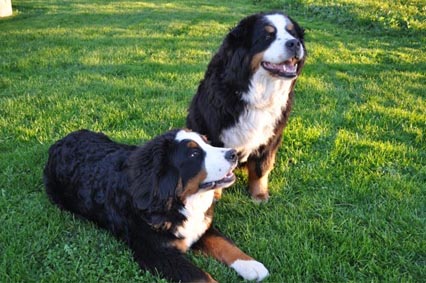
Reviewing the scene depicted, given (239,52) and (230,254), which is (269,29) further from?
(230,254)

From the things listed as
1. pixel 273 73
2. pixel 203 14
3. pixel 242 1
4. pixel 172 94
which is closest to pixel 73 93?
pixel 172 94

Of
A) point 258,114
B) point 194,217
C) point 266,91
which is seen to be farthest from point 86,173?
point 266,91

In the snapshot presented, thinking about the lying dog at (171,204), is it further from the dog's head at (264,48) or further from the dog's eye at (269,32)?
the dog's eye at (269,32)

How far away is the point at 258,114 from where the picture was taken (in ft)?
12.2

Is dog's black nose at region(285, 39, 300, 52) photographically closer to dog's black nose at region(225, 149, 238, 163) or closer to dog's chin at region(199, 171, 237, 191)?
dog's black nose at region(225, 149, 238, 163)

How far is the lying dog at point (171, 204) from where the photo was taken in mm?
2885

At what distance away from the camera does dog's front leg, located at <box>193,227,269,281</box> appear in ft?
9.51

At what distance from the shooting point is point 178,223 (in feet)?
9.87

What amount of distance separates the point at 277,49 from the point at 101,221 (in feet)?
6.30

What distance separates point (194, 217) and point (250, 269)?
519 millimetres

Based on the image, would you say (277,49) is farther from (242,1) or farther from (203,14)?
(242,1)

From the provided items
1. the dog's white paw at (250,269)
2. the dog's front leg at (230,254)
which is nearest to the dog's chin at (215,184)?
the dog's front leg at (230,254)

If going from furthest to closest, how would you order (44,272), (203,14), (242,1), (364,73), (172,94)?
(242,1), (203,14), (364,73), (172,94), (44,272)

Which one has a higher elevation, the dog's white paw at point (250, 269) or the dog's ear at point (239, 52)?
the dog's ear at point (239, 52)
